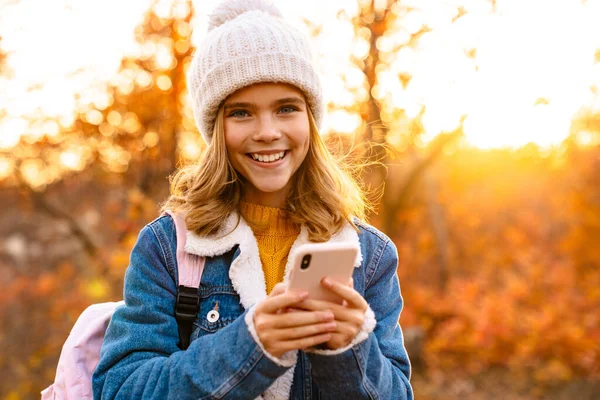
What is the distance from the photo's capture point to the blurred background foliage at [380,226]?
6.77 m

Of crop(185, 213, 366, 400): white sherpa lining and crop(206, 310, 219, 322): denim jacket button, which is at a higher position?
crop(185, 213, 366, 400): white sherpa lining

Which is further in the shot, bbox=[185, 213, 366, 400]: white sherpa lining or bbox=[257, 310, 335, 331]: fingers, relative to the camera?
bbox=[185, 213, 366, 400]: white sherpa lining

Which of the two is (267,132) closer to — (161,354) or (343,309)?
(343,309)

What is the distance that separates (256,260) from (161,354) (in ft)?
1.47

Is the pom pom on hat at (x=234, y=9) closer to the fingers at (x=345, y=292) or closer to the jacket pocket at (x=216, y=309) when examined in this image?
the jacket pocket at (x=216, y=309)

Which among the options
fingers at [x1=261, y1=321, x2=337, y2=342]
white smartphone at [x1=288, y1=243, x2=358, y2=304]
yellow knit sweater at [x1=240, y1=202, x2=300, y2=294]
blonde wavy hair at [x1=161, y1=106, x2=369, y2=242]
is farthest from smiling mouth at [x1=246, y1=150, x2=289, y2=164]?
fingers at [x1=261, y1=321, x2=337, y2=342]

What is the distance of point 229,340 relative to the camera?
164cm

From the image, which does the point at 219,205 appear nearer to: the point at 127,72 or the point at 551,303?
the point at 127,72

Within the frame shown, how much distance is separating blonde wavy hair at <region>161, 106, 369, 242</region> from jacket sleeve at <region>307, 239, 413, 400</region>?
0.80ft

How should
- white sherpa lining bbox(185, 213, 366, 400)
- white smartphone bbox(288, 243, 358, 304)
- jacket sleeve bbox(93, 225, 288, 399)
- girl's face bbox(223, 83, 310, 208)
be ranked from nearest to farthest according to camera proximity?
white smartphone bbox(288, 243, 358, 304)
jacket sleeve bbox(93, 225, 288, 399)
white sherpa lining bbox(185, 213, 366, 400)
girl's face bbox(223, 83, 310, 208)

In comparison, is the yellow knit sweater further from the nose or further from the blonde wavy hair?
the nose

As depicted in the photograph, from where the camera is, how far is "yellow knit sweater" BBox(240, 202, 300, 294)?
2.16 m

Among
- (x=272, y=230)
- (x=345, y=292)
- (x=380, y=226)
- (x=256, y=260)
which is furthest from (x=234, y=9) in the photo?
(x=380, y=226)

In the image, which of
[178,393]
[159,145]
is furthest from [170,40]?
[178,393]
